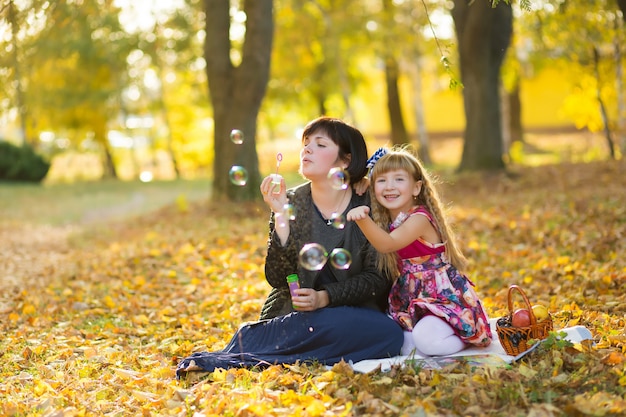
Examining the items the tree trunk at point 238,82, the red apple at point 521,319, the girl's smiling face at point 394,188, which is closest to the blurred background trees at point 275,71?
the tree trunk at point 238,82

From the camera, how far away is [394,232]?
14.8 feet

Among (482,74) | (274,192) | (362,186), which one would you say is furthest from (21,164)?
(274,192)

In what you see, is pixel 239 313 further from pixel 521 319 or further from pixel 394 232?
pixel 521 319

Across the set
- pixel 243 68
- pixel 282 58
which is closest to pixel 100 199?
pixel 282 58

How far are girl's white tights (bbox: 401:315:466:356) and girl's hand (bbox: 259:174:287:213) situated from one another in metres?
1.08

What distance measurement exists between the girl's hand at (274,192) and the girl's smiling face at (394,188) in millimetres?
590

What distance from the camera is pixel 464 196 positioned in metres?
12.7

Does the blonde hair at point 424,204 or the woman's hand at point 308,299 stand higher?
the blonde hair at point 424,204

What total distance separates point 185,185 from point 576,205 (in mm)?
13605

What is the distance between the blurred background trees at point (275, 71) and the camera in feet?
40.2

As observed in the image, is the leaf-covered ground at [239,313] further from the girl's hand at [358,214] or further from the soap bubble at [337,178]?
the soap bubble at [337,178]

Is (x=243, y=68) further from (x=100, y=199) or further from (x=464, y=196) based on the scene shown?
(x=100, y=199)

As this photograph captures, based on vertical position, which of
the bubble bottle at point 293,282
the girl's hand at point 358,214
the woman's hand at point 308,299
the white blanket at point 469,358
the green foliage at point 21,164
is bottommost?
the white blanket at point 469,358

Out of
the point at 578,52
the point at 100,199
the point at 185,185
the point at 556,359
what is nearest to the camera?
the point at 556,359
